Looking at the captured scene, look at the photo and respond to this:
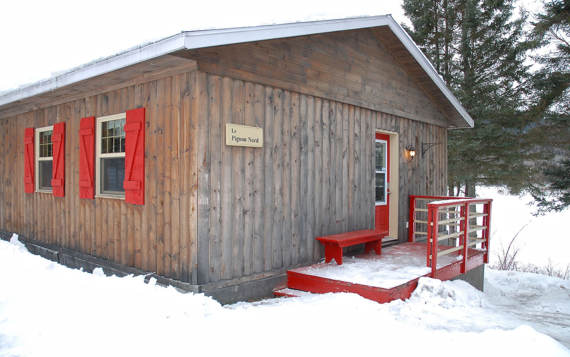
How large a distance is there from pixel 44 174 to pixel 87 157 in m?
2.08

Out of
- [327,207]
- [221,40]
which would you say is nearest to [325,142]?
[327,207]

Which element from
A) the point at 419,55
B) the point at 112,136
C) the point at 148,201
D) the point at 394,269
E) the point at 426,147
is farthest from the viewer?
the point at 426,147

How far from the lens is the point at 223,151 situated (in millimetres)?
→ 4848

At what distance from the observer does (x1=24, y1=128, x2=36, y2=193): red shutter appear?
24.9 feet

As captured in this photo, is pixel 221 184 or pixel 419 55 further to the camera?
pixel 419 55

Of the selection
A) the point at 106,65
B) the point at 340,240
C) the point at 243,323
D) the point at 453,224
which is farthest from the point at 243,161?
the point at 453,224

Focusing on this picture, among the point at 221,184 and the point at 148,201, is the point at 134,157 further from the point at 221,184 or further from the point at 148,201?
the point at 221,184

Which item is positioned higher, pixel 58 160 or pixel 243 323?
pixel 58 160

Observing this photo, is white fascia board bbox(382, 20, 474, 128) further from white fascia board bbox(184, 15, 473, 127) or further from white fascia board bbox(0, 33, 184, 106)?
white fascia board bbox(0, 33, 184, 106)

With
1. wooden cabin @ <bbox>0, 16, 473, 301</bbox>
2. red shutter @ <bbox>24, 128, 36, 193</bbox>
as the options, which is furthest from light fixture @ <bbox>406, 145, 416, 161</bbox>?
red shutter @ <bbox>24, 128, 36, 193</bbox>

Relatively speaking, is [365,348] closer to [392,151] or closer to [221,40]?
[221,40]

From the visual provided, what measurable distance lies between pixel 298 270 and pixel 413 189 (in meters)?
3.79

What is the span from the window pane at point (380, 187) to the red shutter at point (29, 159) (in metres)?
6.19

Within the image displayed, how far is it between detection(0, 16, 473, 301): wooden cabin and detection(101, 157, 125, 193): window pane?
0.08 ft
